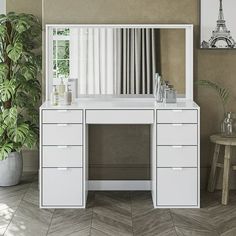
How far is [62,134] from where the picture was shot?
4.42 m

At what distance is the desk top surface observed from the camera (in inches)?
174

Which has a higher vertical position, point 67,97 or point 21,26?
point 21,26

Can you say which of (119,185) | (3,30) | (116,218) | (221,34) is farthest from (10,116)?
(221,34)

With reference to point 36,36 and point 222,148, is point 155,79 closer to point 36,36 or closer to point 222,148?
point 222,148

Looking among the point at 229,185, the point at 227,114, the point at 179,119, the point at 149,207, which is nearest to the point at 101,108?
the point at 179,119

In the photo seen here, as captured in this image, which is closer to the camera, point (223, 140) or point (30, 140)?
point (223, 140)

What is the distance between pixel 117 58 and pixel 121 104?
1.61ft

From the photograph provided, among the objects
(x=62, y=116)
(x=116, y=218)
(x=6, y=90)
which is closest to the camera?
(x=116, y=218)

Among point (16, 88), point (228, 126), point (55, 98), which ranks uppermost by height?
point (16, 88)

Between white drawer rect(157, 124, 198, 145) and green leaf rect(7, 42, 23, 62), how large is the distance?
4.76ft

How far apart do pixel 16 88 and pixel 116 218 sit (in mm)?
1683

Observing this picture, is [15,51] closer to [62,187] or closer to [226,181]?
[62,187]

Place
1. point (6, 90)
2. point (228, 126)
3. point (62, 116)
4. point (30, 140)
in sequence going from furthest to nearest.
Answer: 1. point (30, 140)
2. point (6, 90)
3. point (228, 126)
4. point (62, 116)

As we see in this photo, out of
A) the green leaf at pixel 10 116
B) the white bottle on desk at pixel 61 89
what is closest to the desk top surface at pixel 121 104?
the white bottle on desk at pixel 61 89
